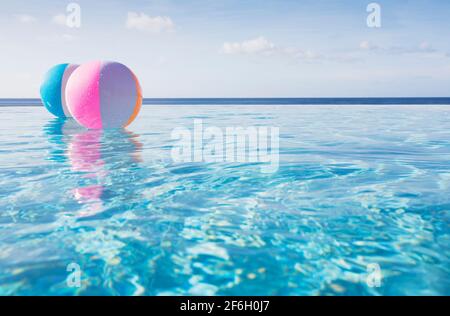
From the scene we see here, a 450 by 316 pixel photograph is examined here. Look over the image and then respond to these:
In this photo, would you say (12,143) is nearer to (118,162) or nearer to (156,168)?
(118,162)

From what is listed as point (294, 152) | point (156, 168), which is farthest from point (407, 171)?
point (156, 168)

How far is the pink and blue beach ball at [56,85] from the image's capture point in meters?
11.1

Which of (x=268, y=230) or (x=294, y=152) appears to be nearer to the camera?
(x=268, y=230)

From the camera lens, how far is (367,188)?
4051 millimetres

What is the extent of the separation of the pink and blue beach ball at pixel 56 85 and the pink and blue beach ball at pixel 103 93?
9.86ft

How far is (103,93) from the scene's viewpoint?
316 inches

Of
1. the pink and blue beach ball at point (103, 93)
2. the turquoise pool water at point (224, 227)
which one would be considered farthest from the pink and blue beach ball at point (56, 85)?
the turquoise pool water at point (224, 227)

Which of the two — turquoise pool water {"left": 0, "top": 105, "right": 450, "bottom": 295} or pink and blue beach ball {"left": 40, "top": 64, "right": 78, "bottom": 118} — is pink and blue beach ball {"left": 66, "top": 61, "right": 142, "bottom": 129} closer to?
turquoise pool water {"left": 0, "top": 105, "right": 450, "bottom": 295}

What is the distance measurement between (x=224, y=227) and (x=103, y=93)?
599 centimetres

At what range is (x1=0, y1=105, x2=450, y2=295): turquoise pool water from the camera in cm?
215

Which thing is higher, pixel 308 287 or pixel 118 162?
pixel 118 162

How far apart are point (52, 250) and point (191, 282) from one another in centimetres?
104

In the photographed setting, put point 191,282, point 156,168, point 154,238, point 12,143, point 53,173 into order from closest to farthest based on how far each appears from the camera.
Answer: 1. point 191,282
2. point 154,238
3. point 53,173
4. point 156,168
5. point 12,143

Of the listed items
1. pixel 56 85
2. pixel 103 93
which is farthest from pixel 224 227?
pixel 56 85
